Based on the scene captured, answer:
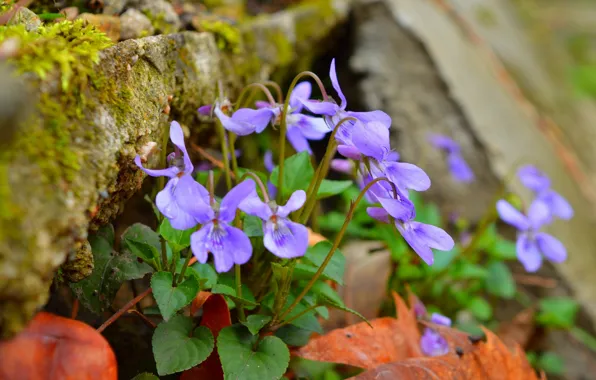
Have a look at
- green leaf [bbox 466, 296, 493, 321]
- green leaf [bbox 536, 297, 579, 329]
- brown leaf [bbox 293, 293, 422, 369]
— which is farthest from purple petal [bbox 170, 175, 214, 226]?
green leaf [bbox 536, 297, 579, 329]

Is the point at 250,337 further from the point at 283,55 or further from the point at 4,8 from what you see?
the point at 283,55

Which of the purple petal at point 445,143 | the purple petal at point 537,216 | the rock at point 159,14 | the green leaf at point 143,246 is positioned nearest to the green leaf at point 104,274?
the green leaf at point 143,246

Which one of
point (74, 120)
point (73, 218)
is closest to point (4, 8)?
point (74, 120)

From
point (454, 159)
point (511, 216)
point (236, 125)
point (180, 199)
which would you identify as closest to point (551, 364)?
point (511, 216)

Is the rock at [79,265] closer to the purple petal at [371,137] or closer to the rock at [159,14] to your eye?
the purple petal at [371,137]

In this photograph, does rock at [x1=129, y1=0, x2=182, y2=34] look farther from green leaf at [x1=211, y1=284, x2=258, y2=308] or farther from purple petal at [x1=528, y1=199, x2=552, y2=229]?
purple petal at [x1=528, y1=199, x2=552, y2=229]
